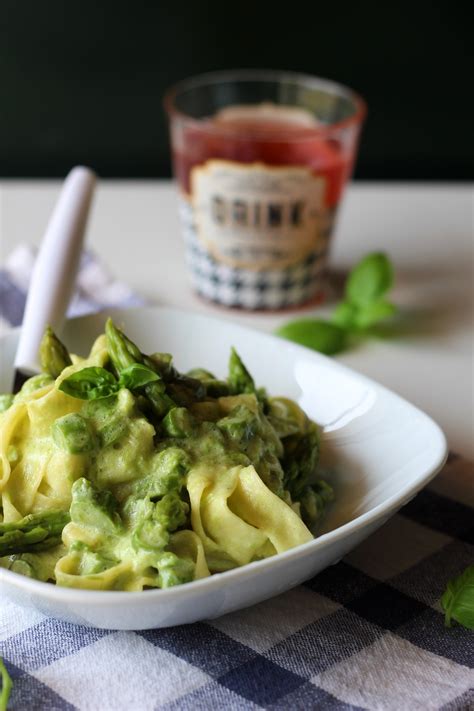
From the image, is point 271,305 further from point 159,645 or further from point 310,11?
point 310,11

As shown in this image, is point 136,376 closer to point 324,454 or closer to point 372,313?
point 324,454

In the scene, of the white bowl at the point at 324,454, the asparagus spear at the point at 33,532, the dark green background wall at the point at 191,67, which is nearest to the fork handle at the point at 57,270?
the white bowl at the point at 324,454

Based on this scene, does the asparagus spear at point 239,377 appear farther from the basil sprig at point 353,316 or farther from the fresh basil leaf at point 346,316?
the fresh basil leaf at point 346,316

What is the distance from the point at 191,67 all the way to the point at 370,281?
168cm

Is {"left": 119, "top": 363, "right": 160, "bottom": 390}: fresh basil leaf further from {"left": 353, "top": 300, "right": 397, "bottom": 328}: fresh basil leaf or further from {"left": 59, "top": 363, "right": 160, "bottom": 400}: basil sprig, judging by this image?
{"left": 353, "top": 300, "right": 397, "bottom": 328}: fresh basil leaf

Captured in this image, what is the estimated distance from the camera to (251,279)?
258cm

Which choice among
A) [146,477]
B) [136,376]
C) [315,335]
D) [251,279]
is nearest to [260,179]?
[251,279]

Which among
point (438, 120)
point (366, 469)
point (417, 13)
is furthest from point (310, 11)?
point (366, 469)

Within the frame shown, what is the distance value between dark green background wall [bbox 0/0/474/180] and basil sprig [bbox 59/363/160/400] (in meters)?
2.58

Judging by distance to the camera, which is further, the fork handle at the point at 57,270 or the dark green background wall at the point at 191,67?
the dark green background wall at the point at 191,67

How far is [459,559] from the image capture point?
165 cm

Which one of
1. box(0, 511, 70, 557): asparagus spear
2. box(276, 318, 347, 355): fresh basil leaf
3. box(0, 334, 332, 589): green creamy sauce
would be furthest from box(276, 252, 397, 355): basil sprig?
box(0, 511, 70, 557): asparagus spear

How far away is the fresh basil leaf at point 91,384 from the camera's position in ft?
4.79

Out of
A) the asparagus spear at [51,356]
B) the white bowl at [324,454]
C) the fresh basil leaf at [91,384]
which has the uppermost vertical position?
the fresh basil leaf at [91,384]
